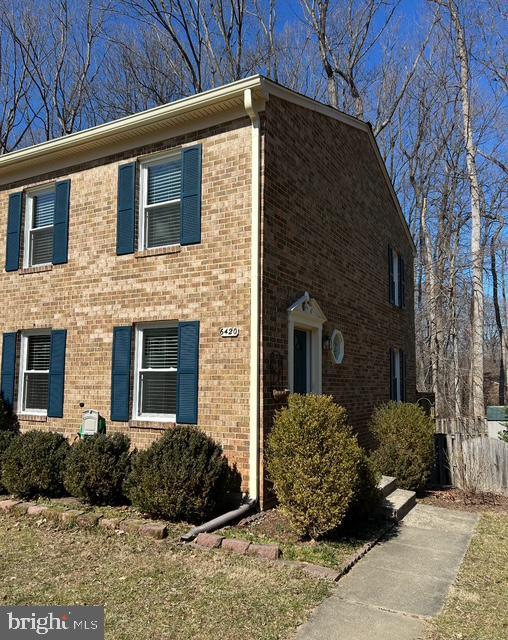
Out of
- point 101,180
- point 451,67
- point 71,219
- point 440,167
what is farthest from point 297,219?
point 440,167

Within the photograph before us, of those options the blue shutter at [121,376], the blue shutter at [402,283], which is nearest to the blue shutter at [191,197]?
the blue shutter at [121,376]

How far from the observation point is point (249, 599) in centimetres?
459

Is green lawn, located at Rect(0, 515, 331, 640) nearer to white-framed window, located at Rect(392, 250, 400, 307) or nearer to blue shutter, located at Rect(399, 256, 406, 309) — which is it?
white-framed window, located at Rect(392, 250, 400, 307)

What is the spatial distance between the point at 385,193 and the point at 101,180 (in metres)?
7.56

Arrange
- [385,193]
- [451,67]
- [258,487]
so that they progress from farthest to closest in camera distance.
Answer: [451,67]
[385,193]
[258,487]

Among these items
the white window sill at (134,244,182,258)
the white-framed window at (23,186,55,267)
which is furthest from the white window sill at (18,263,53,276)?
the white window sill at (134,244,182,258)

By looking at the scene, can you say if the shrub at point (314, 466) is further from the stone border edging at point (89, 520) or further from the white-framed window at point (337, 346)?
the white-framed window at point (337, 346)

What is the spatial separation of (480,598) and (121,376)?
18.6 feet

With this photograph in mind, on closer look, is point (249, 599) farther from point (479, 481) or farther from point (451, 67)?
point (451, 67)

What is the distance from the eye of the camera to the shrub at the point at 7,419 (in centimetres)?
943

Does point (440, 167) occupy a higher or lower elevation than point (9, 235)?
higher

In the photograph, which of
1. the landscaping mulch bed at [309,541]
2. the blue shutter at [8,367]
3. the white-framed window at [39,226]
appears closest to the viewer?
the landscaping mulch bed at [309,541]

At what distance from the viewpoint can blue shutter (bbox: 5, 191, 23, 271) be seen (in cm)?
1006

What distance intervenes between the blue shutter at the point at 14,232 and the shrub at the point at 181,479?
5.19 m
